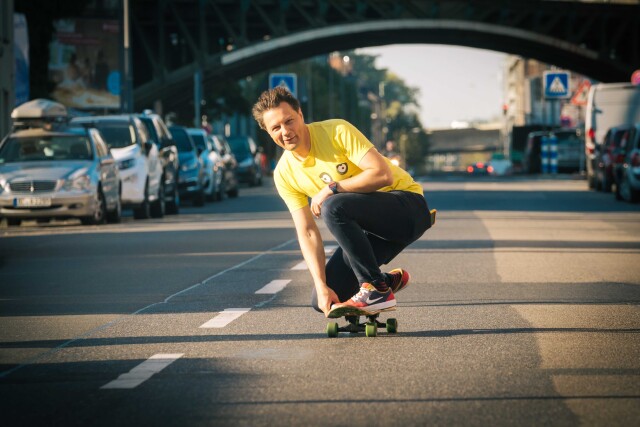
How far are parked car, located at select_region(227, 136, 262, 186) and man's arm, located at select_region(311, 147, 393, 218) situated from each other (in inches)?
1691

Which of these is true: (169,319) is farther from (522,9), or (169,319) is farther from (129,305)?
(522,9)

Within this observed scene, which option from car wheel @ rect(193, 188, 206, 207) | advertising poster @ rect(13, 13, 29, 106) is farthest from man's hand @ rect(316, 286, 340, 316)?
advertising poster @ rect(13, 13, 29, 106)

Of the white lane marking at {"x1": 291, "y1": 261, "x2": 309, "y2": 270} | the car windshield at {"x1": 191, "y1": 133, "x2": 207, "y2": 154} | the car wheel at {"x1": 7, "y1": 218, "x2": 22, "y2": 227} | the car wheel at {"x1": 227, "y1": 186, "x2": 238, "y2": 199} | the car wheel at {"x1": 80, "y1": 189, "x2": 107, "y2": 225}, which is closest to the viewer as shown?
the white lane marking at {"x1": 291, "y1": 261, "x2": 309, "y2": 270}

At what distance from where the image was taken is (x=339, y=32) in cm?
7081

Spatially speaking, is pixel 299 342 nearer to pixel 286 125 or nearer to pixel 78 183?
pixel 286 125

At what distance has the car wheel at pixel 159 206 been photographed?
92.8ft

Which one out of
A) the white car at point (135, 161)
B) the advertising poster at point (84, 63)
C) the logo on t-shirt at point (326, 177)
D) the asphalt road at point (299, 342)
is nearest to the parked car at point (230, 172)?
the white car at point (135, 161)

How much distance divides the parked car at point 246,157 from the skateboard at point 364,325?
1683 inches

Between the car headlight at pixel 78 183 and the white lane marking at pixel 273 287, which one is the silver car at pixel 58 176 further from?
the white lane marking at pixel 273 287

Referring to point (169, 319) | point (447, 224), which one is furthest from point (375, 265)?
point (447, 224)

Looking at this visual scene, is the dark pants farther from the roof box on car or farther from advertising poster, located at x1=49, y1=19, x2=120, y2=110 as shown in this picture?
advertising poster, located at x1=49, y1=19, x2=120, y2=110

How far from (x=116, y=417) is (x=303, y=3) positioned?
220ft

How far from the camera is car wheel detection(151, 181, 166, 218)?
28.3 m

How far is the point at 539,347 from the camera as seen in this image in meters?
8.47
